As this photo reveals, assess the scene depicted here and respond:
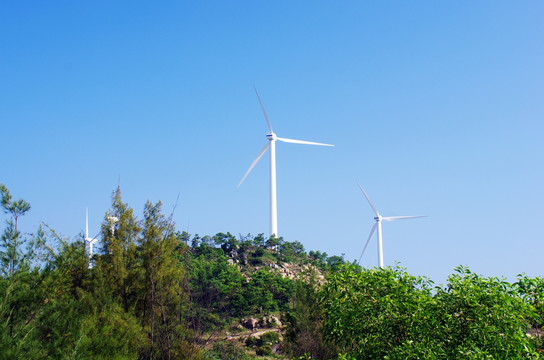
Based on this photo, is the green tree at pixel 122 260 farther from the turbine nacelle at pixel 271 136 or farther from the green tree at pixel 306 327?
the turbine nacelle at pixel 271 136

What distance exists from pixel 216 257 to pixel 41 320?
2373 inches

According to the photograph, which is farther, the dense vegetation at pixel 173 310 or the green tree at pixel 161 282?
the green tree at pixel 161 282

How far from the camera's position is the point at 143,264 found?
18828 mm

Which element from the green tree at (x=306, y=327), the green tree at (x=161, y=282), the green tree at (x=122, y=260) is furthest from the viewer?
the green tree at (x=306, y=327)

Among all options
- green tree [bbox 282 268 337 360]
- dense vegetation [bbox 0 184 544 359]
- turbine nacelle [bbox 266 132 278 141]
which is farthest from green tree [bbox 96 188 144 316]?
turbine nacelle [bbox 266 132 278 141]

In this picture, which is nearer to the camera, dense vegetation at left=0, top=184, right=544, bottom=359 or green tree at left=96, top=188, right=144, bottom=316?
dense vegetation at left=0, top=184, right=544, bottom=359

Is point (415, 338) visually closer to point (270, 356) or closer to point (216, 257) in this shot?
point (270, 356)

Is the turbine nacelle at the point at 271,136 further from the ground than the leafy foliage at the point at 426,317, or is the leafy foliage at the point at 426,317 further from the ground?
the turbine nacelle at the point at 271,136

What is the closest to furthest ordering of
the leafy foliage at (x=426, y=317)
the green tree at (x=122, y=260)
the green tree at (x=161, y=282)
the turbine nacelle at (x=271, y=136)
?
the leafy foliage at (x=426, y=317), the green tree at (x=161, y=282), the green tree at (x=122, y=260), the turbine nacelle at (x=271, y=136)

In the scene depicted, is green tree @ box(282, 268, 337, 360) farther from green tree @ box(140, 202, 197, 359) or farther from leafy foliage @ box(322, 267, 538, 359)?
leafy foliage @ box(322, 267, 538, 359)

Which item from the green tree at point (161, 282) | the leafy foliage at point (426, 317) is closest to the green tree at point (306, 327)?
the green tree at point (161, 282)

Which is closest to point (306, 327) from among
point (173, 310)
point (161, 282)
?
point (173, 310)

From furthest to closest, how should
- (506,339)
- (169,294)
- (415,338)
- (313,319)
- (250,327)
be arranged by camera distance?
(250,327)
(313,319)
(169,294)
(415,338)
(506,339)

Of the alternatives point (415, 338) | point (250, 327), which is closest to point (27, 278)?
point (415, 338)
